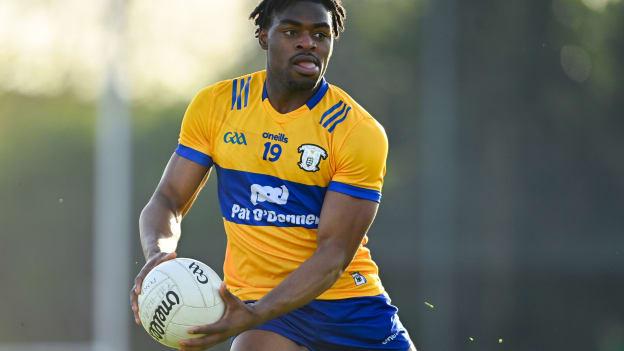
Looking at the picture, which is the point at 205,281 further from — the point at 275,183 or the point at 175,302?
the point at 275,183

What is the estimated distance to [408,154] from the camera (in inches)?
463

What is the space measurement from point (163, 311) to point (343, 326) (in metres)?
0.87

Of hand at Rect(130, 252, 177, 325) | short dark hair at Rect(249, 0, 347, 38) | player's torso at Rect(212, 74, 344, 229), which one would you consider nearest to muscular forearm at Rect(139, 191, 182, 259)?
hand at Rect(130, 252, 177, 325)

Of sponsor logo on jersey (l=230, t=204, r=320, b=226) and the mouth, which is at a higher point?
the mouth

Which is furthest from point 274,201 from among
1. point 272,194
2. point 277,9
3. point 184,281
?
point 277,9

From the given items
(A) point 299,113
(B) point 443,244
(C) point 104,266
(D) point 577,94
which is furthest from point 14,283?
(A) point 299,113

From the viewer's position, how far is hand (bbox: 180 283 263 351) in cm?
394

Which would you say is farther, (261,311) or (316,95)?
(316,95)

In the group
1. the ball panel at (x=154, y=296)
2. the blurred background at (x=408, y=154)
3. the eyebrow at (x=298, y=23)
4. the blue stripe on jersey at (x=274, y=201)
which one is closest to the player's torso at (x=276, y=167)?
the blue stripe on jersey at (x=274, y=201)

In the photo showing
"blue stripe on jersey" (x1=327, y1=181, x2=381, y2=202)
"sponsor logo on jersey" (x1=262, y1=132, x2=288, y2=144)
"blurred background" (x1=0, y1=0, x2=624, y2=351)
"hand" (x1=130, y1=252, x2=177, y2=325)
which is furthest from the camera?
"blurred background" (x1=0, y1=0, x2=624, y2=351)

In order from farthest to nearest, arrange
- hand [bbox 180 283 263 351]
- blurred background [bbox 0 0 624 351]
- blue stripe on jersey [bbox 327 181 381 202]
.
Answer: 1. blurred background [bbox 0 0 624 351]
2. blue stripe on jersey [bbox 327 181 381 202]
3. hand [bbox 180 283 263 351]

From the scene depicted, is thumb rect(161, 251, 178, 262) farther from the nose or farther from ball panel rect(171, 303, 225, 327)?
the nose

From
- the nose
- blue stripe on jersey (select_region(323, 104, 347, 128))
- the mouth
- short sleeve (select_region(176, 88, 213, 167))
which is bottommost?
short sleeve (select_region(176, 88, 213, 167))

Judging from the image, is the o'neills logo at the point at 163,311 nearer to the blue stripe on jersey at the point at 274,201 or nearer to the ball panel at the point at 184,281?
the ball panel at the point at 184,281
